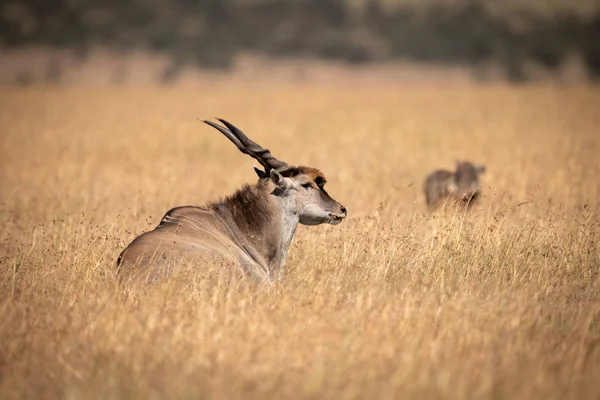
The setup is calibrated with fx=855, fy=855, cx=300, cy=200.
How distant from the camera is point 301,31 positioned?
116m

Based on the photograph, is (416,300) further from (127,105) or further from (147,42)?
(147,42)

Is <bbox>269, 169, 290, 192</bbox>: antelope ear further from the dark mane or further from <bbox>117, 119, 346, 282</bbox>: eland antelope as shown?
the dark mane

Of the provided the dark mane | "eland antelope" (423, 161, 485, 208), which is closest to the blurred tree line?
"eland antelope" (423, 161, 485, 208)

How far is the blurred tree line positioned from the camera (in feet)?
341

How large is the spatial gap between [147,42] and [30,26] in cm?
1493

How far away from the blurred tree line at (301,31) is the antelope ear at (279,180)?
82.8 metres

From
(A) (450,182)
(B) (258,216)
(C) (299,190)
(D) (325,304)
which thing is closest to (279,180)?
(C) (299,190)

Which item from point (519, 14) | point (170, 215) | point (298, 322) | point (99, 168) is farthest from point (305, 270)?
point (519, 14)

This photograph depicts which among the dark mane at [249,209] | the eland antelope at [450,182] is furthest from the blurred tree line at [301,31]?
the dark mane at [249,209]

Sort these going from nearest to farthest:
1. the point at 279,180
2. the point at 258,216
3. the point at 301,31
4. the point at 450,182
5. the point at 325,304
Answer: the point at 325,304, the point at 279,180, the point at 258,216, the point at 450,182, the point at 301,31

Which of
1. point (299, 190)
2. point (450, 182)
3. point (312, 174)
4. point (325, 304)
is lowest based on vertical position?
point (325, 304)

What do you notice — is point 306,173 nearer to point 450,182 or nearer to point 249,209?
point 249,209

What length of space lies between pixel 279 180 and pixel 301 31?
109895 mm

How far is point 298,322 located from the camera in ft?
22.3
